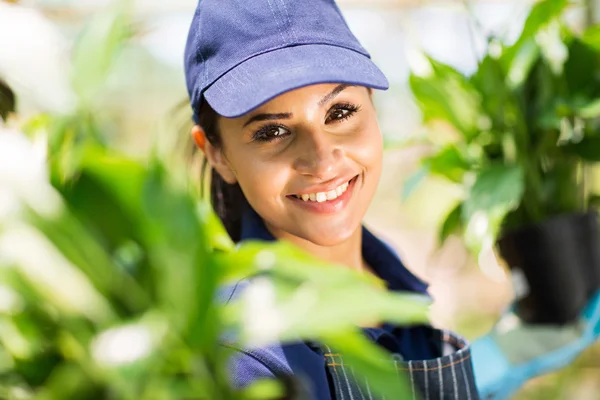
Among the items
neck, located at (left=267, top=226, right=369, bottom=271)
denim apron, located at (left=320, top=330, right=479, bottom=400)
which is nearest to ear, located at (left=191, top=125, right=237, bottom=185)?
neck, located at (left=267, top=226, right=369, bottom=271)

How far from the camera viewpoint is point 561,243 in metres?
1.38

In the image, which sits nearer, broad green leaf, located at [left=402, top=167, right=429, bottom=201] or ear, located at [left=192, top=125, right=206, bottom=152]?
ear, located at [left=192, top=125, right=206, bottom=152]

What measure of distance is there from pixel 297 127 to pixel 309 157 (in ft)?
0.13

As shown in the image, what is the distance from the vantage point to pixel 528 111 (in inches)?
57.1

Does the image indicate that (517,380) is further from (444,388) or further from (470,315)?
(470,315)

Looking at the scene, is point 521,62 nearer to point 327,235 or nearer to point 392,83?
point 327,235

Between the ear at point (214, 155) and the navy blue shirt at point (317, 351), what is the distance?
0.20 ft

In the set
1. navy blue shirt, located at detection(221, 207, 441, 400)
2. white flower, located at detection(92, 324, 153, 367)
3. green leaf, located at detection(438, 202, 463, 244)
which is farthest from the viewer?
green leaf, located at detection(438, 202, 463, 244)

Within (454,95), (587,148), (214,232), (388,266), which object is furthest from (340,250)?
(587,148)

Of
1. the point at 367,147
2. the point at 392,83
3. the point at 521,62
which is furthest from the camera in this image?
the point at 392,83

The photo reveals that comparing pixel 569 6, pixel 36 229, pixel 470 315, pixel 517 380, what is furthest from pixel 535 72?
pixel 470 315

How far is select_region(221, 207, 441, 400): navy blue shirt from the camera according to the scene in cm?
74

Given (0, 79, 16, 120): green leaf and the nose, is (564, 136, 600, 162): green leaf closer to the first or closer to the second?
the nose

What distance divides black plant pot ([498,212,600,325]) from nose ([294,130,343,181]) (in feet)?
2.37
